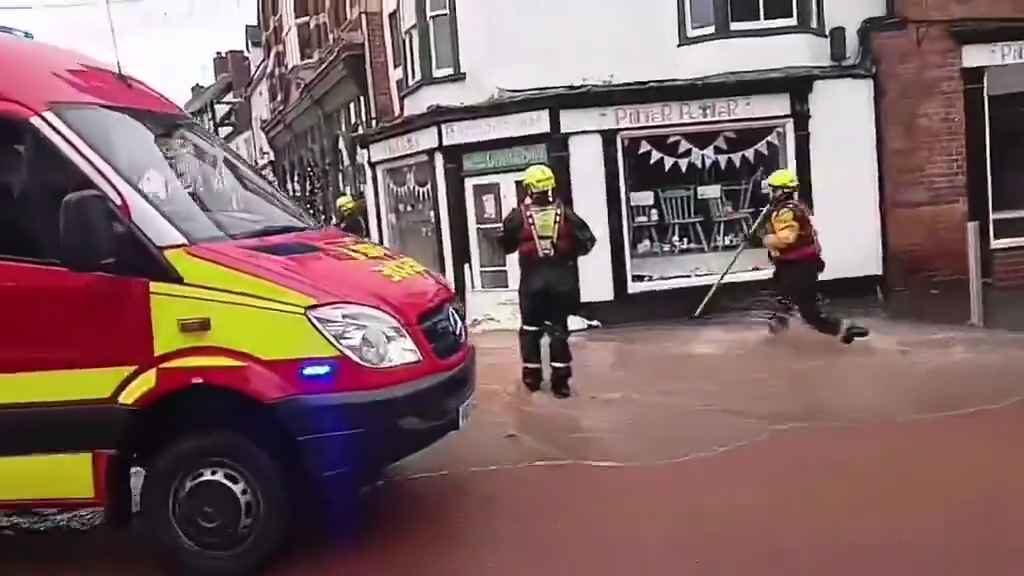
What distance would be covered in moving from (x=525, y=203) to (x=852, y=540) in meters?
4.25

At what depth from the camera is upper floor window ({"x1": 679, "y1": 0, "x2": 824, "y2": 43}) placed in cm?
1391

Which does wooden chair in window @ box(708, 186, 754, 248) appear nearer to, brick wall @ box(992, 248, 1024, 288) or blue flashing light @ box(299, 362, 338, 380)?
brick wall @ box(992, 248, 1024, 288)

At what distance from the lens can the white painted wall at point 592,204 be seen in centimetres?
1370

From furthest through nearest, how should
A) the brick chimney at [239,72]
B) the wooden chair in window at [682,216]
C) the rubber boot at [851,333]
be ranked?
1. the brick chimney at [239,72]
2. the wooden chair in window at [682,216]
3. the rubber boot at [851,333]

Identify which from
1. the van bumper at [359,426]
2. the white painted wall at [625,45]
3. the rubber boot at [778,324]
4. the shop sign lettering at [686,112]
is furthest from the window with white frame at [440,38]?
the van bumper at [359,426]

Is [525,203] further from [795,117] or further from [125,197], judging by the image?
[795,117]

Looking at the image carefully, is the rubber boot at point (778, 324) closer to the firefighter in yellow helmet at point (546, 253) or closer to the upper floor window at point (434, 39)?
the firefighter in yellow helmet at point (546, 253)

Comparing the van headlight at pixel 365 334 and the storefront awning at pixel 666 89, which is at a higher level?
the storefront awning at pixel 666 89

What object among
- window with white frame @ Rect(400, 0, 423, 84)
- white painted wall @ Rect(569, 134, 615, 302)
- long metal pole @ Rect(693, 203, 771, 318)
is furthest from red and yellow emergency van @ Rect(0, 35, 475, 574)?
window with white frame @ Rect(400, 0, 423, 84)

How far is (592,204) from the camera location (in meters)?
13.8

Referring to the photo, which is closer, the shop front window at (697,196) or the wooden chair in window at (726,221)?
the shop front window at (697,196)

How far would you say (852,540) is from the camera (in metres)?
5.19

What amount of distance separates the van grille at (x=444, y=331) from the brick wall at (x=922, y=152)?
31.8 ft

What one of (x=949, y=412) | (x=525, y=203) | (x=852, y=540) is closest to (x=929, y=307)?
(x=949, y=412)
